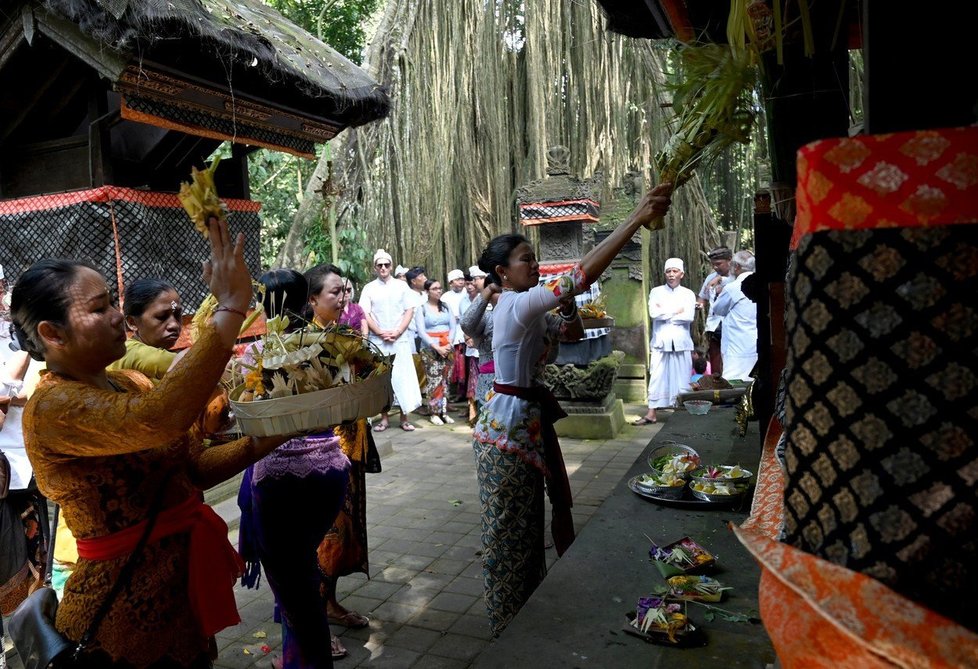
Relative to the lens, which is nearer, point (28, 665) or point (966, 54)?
point (966, 54)

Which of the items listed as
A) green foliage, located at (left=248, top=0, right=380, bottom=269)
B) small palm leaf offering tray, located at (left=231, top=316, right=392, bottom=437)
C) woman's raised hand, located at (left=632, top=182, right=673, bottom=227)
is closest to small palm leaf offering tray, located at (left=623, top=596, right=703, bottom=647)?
small palm leaf offering tray, located at (left=231, top=316, right=392, bottom=437)

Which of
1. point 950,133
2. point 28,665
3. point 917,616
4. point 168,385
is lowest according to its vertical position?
point 28,665

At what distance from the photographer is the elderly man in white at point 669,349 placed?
323 inches

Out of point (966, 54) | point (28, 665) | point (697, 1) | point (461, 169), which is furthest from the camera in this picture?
point (461, 169)

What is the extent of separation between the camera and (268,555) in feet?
8.95

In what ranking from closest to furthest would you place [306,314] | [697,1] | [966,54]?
1. [966,54]
2. [697,1]
3. [306,314]

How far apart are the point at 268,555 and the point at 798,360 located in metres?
2.39

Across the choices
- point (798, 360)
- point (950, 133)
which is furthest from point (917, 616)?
point (950, 133)

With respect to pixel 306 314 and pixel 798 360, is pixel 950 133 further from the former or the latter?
pixel 306 314

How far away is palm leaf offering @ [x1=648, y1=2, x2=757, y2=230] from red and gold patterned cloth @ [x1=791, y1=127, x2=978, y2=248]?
2.40 feet

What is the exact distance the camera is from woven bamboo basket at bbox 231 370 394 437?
192 cm

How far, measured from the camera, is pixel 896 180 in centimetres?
80

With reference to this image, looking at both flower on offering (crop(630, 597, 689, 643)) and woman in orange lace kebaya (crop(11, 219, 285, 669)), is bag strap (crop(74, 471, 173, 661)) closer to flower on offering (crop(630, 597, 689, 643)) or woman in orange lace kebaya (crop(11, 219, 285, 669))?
woman in orange lace kebaya (crop(11, 219, 285, 669))

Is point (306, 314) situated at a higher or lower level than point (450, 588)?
higher
